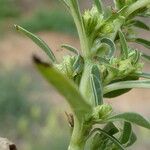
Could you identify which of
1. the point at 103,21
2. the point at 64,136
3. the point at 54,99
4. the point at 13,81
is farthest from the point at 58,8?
the point at 103,21

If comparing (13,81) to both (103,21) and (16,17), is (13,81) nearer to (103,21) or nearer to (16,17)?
(16,17)

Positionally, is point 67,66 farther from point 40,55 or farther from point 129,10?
point 40,55

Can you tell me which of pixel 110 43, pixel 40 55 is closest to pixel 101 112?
pixel 110 43

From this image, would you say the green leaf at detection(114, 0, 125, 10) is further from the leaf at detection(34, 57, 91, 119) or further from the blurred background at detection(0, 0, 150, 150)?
the blurred background at detection(0, 0, 150, 150)

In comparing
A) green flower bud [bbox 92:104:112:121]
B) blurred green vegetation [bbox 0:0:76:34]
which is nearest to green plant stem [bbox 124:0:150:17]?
green flower bud [bbox 92:104:112:121]

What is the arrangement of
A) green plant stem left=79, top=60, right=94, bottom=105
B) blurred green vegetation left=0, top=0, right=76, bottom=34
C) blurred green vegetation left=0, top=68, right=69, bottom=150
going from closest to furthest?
green plant stem left=79, top=60, right=94, bottom=105, blurred green vegetation left=0, top=68, right=69, bottom=150, blurred green vegetation left=0, top=0, right=76, bottom=34

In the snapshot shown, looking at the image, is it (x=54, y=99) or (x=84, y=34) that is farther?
(x=54, y=99)
